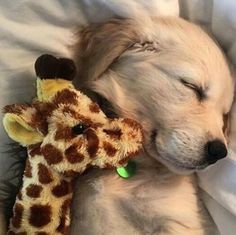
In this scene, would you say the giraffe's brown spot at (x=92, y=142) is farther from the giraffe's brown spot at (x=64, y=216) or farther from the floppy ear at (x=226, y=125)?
the floppy ear at (x=226, y=125)

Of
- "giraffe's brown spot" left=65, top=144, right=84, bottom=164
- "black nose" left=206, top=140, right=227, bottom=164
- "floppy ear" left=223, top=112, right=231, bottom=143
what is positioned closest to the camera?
"giraffe's brown spot" left=65, top=144, right=84, bottom=164

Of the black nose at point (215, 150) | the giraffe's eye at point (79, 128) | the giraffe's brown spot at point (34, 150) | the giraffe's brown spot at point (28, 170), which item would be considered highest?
the giraffe's eye at point (79, 128)

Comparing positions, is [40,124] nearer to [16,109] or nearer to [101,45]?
[16,109]

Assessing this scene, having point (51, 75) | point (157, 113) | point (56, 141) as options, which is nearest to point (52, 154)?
point (56, 141)

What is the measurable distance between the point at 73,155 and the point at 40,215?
0.13m

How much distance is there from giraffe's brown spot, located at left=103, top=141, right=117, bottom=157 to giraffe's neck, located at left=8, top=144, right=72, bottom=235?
3.8 inches

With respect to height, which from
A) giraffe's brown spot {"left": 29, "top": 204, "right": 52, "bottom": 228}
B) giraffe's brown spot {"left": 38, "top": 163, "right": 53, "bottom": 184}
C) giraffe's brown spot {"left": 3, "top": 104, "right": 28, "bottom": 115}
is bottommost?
giraffe's brown spot {"left": 29, "top": 204, "right": 52, "bottom": 228}

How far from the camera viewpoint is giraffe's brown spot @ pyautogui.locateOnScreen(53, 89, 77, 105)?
0.86 meters

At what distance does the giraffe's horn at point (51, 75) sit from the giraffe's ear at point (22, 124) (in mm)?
40

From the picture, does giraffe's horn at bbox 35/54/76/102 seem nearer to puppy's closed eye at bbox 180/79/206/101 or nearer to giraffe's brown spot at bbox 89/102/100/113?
giraffe's brown spot at bbox 89/102/100/113

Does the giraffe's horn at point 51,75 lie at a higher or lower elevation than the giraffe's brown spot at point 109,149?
higher

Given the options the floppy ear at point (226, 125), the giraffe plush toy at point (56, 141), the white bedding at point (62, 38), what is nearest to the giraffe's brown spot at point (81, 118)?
the giraffe plush toy at point (56, 141)

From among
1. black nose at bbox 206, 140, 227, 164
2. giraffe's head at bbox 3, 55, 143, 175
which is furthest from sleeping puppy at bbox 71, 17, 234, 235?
giraffe's head at bbox 3, 55, 143, 175

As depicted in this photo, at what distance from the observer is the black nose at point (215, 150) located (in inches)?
37.8
